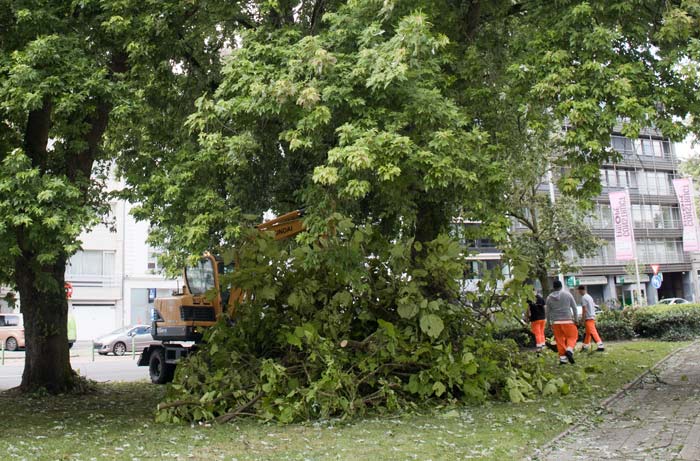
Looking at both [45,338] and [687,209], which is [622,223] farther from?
[45,338]

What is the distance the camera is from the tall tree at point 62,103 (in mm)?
8773

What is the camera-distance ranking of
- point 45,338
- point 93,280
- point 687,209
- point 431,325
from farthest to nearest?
point 93,280 → point 687,209 → point 45,338 → point 431,325

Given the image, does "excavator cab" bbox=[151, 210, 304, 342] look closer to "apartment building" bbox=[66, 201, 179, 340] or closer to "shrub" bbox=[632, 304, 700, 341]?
"shrub" bbox=[632, 304, 700, 341]

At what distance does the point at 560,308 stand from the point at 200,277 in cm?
798

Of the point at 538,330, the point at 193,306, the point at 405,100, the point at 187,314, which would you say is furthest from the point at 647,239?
the point at 405,100

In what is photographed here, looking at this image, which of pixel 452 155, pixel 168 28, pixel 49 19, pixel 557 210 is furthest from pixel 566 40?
pixel 557 210

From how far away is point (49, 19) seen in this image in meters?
9.59

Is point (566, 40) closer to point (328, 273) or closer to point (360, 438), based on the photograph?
point (328, 273)

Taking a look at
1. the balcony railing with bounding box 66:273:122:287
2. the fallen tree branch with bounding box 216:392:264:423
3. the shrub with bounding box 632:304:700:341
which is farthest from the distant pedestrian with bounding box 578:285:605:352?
the balcony railing with bounding box 66:273:122:287

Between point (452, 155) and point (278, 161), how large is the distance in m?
3.83

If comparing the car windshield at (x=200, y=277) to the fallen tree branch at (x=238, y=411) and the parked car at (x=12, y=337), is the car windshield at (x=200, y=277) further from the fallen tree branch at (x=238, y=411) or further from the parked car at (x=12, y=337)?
the parked car at (x=12, y=337)

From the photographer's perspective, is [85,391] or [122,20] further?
[85,391]

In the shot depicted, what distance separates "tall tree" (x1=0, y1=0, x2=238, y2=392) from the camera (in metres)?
8.77

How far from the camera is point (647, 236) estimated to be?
55375mm
